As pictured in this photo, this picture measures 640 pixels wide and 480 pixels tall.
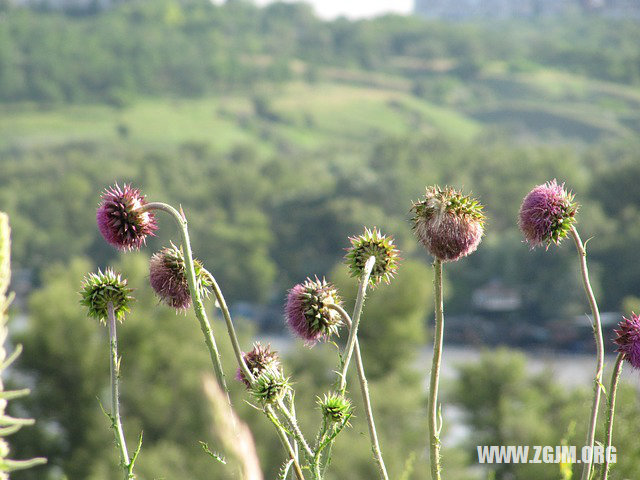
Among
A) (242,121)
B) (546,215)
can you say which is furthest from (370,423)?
(242,121)

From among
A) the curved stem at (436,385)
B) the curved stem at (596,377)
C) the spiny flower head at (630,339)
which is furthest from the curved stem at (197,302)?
the spiny flower head at (630,339)

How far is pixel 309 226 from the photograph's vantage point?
101 metres

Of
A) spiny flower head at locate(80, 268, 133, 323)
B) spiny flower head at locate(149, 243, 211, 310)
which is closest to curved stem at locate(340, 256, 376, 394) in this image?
spiny flower head at locate(149, 243, 211, 310)

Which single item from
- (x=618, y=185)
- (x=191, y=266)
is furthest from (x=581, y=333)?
(x=191, y=266)

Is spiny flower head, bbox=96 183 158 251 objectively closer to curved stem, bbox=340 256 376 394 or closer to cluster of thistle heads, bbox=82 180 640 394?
cluster of thistle heads, bbox=82 180 640 394

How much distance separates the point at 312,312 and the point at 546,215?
849mm

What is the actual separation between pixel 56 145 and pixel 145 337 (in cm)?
9607

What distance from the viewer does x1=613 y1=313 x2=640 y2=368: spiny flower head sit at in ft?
9.90

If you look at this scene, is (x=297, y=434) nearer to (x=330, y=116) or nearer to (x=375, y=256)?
(x=375, y=256)

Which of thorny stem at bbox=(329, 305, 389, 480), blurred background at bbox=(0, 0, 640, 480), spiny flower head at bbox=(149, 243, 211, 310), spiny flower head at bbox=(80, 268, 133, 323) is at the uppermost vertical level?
blurred background at bbox=(0, 0, 640, 480)

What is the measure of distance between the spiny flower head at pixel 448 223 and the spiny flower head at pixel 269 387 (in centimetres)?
59

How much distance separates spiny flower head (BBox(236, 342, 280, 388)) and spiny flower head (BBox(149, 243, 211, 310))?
0.26 metres

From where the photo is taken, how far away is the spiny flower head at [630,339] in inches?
119

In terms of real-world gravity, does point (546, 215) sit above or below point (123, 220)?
above
